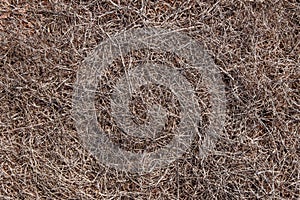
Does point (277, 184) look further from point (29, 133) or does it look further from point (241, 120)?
point (29, 133)

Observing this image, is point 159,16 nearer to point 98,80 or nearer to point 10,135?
point 98,80

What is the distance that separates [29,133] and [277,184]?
1.03 meters

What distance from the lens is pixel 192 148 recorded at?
185 cm

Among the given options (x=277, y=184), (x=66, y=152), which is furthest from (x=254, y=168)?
(x=66, y=152)

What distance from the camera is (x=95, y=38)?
6.11 ft

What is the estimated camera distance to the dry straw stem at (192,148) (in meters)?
1.85

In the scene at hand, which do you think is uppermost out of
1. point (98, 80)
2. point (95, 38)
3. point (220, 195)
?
point (95, 38)

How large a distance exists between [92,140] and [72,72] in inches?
11.4

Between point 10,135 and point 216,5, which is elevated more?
point 216,5

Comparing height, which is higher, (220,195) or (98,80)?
(98,80)

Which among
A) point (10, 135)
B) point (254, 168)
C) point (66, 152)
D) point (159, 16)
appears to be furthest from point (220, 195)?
point (10, 135)

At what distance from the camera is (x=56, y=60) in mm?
1857

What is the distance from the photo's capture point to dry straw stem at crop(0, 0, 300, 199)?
185cm

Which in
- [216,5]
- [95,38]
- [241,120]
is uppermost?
[216,5]
